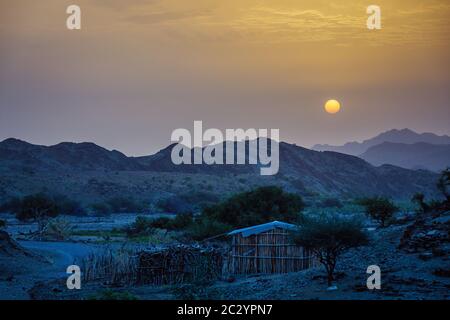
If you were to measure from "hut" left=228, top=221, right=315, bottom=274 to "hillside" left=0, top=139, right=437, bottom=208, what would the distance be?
5512 centimetres

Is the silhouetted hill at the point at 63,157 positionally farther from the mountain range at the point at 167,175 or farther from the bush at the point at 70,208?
the bush at the point at 70,208

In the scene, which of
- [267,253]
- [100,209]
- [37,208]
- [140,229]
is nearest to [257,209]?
[140,229]

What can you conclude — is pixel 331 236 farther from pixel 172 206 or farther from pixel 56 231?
pixel 172 206

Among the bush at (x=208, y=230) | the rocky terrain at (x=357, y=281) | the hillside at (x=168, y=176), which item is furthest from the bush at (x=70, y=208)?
the rocky terrain at (x=357, y=281)

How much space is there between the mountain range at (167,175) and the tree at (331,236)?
6303 cm

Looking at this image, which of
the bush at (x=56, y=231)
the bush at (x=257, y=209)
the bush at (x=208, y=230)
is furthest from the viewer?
the bush at (x=56, y=231)

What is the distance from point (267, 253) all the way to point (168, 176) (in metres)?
74.4

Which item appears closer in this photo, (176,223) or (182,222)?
(182,222)

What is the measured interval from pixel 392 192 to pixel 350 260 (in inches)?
3784

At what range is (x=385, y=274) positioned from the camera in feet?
76.7

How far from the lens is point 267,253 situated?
2852 centimetres

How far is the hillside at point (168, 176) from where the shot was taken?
88562 mm

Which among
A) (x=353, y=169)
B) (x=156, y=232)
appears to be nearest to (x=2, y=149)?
(x=353, y=169)

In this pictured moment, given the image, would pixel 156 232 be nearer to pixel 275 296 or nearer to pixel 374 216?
pixel 374 216
